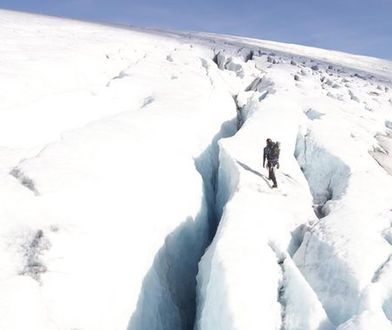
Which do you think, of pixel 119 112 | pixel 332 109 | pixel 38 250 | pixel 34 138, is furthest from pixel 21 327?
pixel 332 109

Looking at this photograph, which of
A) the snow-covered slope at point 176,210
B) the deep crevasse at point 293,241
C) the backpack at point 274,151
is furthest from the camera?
the backpack at point 274,151

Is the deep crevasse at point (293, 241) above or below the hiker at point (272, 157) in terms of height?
below

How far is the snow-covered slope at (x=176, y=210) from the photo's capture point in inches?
431

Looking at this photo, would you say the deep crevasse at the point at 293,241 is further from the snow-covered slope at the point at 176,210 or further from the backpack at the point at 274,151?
the backpack at the point at 274,151

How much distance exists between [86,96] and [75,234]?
418 inches

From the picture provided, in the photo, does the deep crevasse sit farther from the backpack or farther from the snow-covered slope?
the backpack

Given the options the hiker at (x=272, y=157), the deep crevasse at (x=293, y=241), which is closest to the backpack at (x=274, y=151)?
the hiker at (x=272, y=157)

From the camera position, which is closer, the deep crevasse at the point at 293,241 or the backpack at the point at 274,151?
the deep crevasse at the point at 293,241

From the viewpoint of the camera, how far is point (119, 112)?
2156cm

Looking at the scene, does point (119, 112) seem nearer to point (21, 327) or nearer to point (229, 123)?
point (229, 123)

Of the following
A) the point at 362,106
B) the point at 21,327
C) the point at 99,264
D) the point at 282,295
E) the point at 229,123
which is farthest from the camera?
the point at 362,106

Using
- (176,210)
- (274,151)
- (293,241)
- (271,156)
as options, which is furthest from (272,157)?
(176,210)

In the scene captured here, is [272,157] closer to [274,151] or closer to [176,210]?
[274,151]

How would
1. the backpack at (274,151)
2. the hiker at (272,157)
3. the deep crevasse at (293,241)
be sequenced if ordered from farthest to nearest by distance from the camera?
the backpack at (274,151)
the hiker at (272,157)
the deep crevasse at (293,241)
